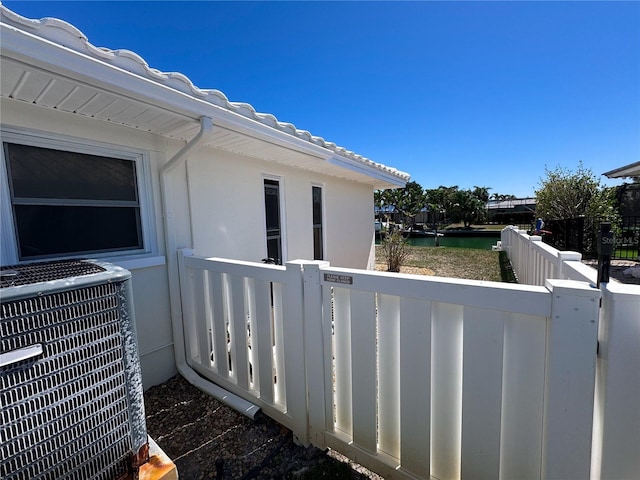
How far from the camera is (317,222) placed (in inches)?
233

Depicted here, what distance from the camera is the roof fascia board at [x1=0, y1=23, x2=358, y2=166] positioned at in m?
1.43

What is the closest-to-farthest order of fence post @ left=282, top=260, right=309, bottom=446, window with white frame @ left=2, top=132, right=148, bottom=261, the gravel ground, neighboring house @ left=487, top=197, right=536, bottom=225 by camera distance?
the gravel ground → fence post @ left=282, top=260, right=309, bottom=446 → window with white frame @ left=2, top=132, right=148, bottom=261 → neighboring house @ left=487, top=197, right=536, bottom=225

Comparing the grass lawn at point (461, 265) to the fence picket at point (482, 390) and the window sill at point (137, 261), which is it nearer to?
the fence picket at point (482, 390)

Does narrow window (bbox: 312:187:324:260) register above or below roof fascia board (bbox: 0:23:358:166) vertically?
below

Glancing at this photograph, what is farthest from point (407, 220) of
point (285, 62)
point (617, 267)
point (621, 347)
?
point (621, 347)

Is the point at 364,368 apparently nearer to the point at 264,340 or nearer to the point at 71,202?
the point at 264,340

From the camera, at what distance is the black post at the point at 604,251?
1.11m

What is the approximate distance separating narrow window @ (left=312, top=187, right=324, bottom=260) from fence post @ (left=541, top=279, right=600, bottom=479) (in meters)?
4.84

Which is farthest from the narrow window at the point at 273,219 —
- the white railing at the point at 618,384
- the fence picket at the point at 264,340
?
the white railing at the point at 618,384

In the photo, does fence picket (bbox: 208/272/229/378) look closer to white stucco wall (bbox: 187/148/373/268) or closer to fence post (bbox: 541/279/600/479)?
white stucco wall (bbox: 187/148/373/268)

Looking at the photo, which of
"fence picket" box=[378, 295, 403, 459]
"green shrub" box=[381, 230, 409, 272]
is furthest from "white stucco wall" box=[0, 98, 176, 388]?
"green shrub" box=[381, 230, 409, 272]

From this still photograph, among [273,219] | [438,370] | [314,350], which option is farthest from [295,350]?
[273,219]

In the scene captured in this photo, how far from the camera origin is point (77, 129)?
2.38 m

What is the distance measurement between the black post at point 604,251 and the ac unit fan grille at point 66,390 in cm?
214
